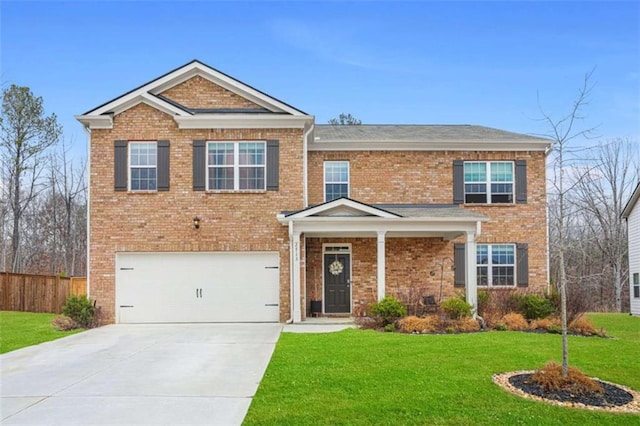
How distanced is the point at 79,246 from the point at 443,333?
91.3 feet

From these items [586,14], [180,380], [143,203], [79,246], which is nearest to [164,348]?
[180,380]

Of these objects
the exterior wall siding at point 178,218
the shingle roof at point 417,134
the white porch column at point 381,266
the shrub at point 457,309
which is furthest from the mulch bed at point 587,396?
the shingle roof at point 417,134

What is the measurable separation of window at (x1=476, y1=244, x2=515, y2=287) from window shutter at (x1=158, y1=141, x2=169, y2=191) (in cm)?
1009

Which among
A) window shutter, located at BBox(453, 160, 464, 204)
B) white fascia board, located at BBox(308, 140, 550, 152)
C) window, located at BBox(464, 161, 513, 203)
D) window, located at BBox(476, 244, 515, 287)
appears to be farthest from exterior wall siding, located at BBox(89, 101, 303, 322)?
window, located at BBox(476, 244, 515, 287)

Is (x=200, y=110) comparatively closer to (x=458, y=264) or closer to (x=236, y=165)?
(x=236, y=165)

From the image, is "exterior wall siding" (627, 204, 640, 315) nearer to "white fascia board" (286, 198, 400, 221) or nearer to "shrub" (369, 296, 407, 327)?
"white fascia board" (286, 198, 400, 221)

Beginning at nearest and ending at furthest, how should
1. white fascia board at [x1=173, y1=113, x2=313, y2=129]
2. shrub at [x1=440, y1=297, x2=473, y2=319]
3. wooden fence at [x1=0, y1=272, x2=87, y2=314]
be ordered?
shrub at [x1=440, y1=297, x2=473, y2=319]
white fascia board at [x1=173, y1=113, x2=313, y2=129]
wooden fence at [x1=0, y1=272, x2=87, y2=314]

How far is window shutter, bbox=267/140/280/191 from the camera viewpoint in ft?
55.0

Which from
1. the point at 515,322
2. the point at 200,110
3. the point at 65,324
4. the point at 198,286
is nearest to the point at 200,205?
the point at 198,286

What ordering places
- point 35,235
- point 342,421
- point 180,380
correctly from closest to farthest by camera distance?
point 342,421, point 180,380, point 35,235

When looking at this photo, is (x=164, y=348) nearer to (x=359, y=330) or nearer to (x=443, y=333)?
(x=359, y=330)

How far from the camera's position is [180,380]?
29.0 ft

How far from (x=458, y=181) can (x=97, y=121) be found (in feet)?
37.2

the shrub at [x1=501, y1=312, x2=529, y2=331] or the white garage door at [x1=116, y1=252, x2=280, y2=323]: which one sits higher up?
the white garage door at [x1=116, y1=252, x2=280, y2=323]
